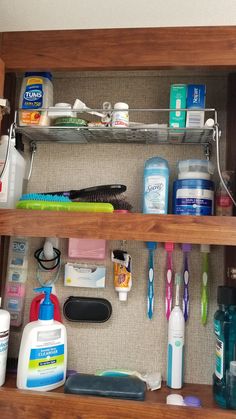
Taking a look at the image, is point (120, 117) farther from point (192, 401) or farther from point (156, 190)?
point (192, 401)

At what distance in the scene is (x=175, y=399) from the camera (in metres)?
0.77

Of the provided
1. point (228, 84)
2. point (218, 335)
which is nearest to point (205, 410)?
point (218, 335)

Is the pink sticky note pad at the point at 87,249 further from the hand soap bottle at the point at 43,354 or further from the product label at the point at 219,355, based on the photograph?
the product label at the point at 219,355

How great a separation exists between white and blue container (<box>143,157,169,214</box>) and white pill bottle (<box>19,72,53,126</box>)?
299mm

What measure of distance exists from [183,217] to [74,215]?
0.79ft

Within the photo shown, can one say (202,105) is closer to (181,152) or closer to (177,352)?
(181,152)

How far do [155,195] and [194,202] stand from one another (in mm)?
96

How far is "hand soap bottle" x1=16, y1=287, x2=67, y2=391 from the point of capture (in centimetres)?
77

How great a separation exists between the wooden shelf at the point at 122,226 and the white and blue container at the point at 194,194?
80 mm

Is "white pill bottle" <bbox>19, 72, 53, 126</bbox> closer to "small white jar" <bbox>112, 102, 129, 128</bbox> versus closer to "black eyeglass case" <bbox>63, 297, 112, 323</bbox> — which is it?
"small white jar" <bbox>112, 102, 129, 128</bbox>

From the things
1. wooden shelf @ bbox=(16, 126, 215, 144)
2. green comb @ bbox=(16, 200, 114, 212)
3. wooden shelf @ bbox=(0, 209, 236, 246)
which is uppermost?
wooden shelf @ bbox=(16, 126, 215, 144)

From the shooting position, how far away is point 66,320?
94 cm

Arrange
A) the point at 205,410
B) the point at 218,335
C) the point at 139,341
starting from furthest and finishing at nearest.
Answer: the point at 139,341, the point at 218,335, the point at 205,410

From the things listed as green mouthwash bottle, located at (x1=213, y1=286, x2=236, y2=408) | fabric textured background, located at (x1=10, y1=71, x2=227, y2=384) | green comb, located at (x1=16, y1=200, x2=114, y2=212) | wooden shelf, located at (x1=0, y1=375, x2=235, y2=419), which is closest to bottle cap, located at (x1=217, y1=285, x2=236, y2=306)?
green mouthwash bottle, located at (x1=213, y1=286, x2=236, y2=408)
